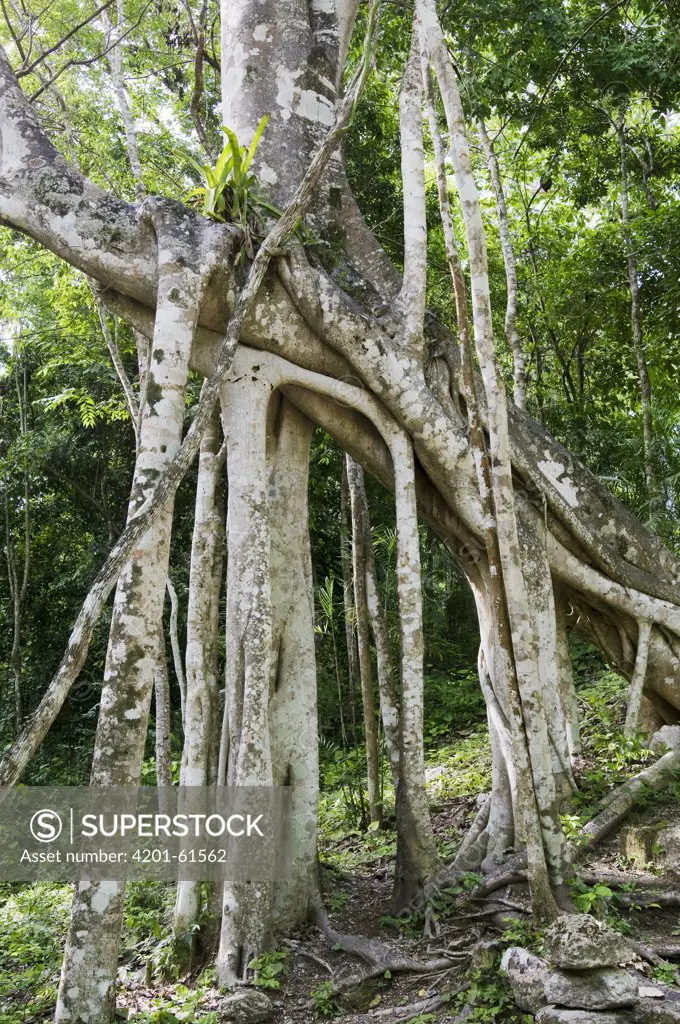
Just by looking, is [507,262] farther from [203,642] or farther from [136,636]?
[136,636]

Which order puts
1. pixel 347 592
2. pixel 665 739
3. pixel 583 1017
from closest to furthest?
pixel 583 1017, pixel 665 739, pixel 347 592

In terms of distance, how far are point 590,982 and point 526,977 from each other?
345 millimetres

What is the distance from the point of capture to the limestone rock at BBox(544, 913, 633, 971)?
3287 millimetres

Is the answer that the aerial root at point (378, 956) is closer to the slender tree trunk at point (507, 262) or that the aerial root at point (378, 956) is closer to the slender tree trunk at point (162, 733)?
the slender tree trunk at point (162, 733)

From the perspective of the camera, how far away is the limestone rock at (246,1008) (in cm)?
387

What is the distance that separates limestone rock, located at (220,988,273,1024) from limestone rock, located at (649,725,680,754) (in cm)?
355

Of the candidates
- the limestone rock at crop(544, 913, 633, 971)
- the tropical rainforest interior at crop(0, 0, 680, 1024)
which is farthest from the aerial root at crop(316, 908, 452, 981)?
the limestone rock at crop(544, 913, 633, 971)

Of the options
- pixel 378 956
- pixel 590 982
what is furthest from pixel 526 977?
pixel 378 956

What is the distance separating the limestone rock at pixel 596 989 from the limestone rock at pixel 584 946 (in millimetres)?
36

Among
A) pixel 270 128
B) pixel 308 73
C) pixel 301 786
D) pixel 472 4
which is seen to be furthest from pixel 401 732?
pixel 472 4

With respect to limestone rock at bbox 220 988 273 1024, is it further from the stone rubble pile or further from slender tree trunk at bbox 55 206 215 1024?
the stone rubble pile

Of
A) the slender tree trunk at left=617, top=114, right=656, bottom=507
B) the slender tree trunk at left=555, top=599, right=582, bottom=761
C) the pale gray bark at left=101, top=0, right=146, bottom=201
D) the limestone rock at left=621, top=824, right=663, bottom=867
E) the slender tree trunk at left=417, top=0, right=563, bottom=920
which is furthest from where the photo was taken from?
the slender tree trunk at left=617, top=114, right=656, bottom=507

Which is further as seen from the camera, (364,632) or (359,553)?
(364,632)

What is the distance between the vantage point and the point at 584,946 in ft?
10.8
